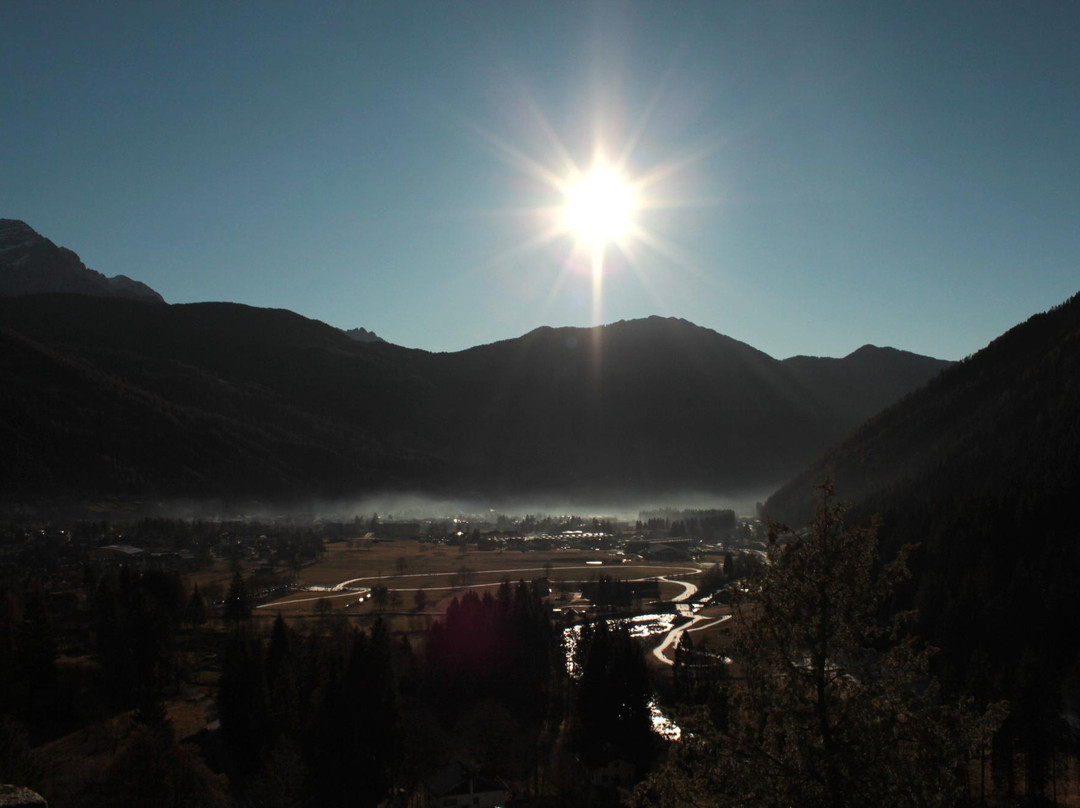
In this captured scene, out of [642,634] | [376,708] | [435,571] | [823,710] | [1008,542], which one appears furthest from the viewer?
[435,571]

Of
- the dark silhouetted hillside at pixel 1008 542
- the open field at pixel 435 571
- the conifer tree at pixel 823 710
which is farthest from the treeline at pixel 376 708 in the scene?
the conifer tree at pixel 823 710

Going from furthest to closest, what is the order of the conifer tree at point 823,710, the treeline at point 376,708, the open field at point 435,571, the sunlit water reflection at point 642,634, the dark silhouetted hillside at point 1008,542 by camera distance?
1. the open field at point 435,571
2. the sunlit water reflection at point 642,634
3. the dark silhouetted hillside at point 1008,542
4. the treeline at point 376,708
5. the conifer tree at point 823,710

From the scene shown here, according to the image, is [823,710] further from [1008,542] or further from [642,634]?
[1008,542]

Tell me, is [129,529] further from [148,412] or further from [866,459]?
[866,459]

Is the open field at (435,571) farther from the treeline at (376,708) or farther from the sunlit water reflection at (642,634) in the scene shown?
the treeline at (376,708)

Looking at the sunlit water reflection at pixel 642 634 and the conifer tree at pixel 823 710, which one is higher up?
the conifer tree at pixel 823 710

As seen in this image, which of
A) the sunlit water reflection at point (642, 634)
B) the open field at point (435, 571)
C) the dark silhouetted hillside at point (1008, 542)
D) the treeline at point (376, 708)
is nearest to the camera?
the treeline at point (376, 708)

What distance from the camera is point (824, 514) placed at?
8.00 meters

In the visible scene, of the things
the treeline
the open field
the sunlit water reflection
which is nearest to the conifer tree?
the treeline

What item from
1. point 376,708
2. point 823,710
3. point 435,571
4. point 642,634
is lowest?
point 642,634

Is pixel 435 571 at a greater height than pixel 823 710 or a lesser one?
lesser

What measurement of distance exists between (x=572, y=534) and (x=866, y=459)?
43727 millimetres

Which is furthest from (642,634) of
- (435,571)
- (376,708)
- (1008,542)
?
(435,571)

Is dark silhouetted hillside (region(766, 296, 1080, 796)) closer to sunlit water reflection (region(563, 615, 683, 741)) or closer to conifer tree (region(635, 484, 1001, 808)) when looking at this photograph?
conifer tree (region(635, 484, 1001, 808))
